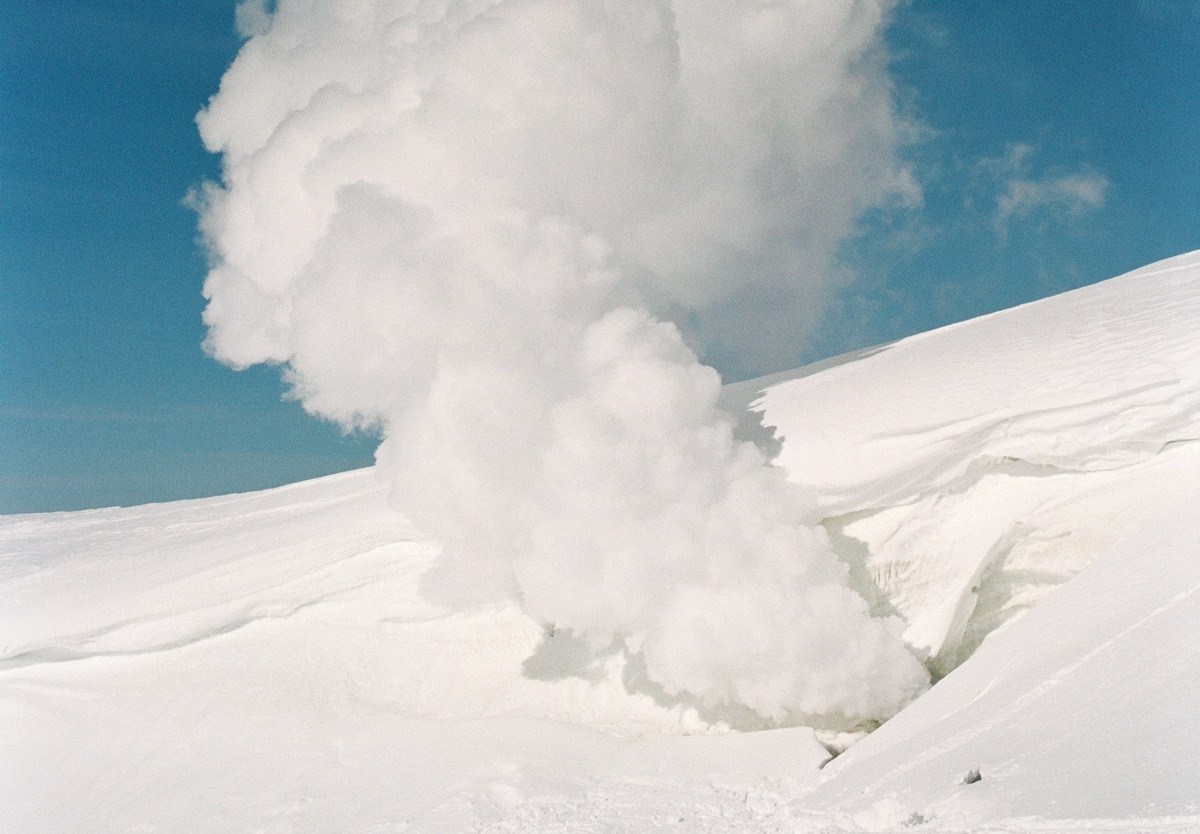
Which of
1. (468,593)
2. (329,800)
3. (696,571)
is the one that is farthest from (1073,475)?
(329,800)

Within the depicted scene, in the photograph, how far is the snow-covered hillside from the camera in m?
7.18

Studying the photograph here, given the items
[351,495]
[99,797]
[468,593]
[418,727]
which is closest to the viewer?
[99,797]

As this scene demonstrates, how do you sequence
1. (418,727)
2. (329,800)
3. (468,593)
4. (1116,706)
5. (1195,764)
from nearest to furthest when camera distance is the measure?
(1195,764) < (1116,706) < (329,800) < (418,727) < (468,593)

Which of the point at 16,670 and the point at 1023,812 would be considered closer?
the point at 1023,812

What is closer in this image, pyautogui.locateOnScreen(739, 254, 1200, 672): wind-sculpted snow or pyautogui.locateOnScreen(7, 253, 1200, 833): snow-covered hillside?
pyautogui.locateOnScreen(7, 253, 1200, 833): snow-covered hillside

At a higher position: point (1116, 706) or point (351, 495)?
point (351, 495)

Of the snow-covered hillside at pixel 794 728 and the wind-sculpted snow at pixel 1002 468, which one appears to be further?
the wind-sculpted snow at pixel 1002 468

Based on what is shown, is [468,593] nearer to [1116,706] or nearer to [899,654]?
[899,654]

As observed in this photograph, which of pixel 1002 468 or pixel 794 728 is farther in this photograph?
pixel 1002 468

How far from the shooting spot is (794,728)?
9844mm

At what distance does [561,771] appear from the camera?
8.97m

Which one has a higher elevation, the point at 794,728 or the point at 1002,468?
the point at 1002,468

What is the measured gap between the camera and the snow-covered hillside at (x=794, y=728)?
283 inches

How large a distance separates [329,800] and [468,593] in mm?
3699
